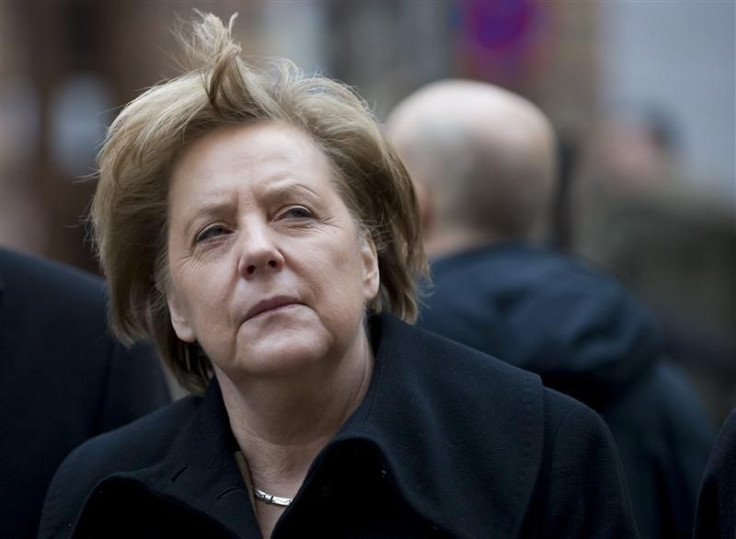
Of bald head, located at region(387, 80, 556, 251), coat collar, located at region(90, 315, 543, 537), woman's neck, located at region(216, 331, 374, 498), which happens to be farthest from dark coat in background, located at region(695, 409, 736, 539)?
bald head, located at region(387, 80, 556, 251)

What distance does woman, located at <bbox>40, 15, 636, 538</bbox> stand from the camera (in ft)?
9.71

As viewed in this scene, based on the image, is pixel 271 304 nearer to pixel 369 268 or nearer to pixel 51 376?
pixel 369 268

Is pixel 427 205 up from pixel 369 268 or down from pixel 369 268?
down

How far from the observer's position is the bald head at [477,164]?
4652 mm

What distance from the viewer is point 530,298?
4.35 m

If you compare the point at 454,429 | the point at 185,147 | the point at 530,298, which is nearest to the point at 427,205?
the point at 530,298

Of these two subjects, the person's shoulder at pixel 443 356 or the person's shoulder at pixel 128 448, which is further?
the person's shoulder at pixel 128 448

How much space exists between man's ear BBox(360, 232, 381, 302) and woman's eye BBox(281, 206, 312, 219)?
18 cm

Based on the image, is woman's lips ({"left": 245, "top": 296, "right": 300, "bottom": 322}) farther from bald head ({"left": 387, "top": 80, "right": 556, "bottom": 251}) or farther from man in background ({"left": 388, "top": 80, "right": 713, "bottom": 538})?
bald head ({"left": 387, "top": 80, "right": 556, "bottom": 251})

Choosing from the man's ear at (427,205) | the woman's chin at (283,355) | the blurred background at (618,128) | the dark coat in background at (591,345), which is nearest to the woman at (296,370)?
the woman's chin at (283,355)

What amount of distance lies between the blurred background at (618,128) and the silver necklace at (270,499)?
4.87 metres

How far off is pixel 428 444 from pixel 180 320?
0.65 meters

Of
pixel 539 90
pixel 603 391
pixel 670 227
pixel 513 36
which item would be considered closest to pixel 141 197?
pixel 603 391

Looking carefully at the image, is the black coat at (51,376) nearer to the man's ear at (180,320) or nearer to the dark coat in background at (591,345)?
the man's ear at (180,320)
